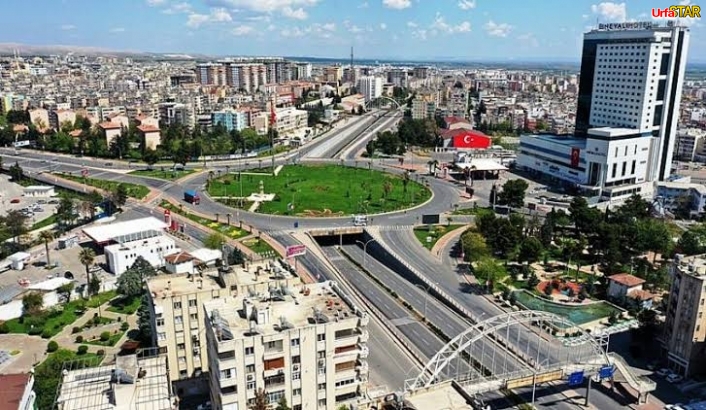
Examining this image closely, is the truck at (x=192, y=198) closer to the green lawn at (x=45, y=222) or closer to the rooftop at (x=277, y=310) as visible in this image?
the green lawn at (x=45, y=222)

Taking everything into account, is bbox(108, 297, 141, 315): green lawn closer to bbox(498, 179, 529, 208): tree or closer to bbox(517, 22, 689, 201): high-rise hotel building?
bbox(498, 179, 529, 208): tree

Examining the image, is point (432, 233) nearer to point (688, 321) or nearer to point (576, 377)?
point (688, 321)

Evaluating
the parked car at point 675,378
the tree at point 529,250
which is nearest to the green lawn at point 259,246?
the tree at point 529,250

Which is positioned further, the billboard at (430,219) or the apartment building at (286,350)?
the billboard at (430,219)

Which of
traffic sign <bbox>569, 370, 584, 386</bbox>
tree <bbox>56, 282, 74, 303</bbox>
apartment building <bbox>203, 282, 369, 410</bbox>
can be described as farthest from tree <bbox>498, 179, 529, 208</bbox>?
tree <bbox>56, 282, 74, 303</bbox>

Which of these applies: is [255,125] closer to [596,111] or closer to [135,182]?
[135,182]

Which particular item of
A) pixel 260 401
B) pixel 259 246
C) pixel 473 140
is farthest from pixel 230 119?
pixel 260 401
